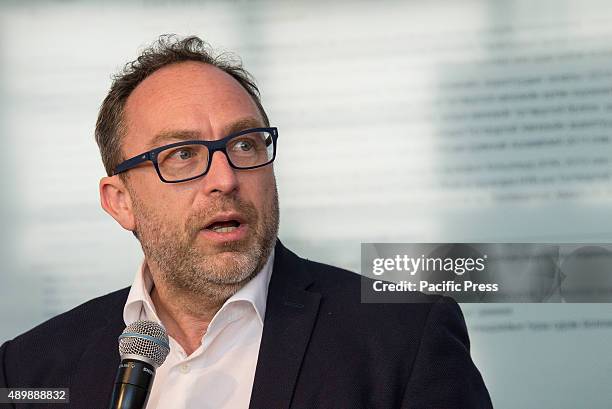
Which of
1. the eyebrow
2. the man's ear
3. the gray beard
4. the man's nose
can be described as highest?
the eyebrow

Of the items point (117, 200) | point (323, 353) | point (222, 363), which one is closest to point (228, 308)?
point (222, 363)

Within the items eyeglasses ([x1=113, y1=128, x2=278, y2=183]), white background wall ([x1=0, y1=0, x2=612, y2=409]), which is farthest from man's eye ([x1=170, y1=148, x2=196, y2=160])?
white background wall ([x1=0, y1=0, x2=612, y2=409])

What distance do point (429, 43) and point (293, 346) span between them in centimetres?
163

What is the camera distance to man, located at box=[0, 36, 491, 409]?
6.65 feet

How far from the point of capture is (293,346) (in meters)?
2.08

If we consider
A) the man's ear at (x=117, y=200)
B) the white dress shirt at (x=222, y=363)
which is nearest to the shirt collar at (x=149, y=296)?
the white dress shirt at (x=222, y=363)

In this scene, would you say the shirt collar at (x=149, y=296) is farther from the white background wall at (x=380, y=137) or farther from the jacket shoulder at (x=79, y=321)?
the white background wall at (x=380, y=137)

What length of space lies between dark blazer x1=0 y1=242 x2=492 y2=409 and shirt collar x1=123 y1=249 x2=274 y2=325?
1.0 inches

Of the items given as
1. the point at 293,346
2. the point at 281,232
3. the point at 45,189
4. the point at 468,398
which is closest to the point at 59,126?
the point at 45,189

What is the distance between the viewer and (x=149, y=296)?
2.33 metres

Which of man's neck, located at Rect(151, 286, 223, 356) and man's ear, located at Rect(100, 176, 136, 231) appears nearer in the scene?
man's neck, located at Rect(151, 286, 223, 356)

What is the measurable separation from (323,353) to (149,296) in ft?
1.73

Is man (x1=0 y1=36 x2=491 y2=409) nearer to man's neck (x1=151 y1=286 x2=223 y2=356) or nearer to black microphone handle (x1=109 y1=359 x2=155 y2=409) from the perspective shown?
man's neck (x1=151 y1=286 x2=223 y2=356)

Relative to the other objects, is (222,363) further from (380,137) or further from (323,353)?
(380,137)
